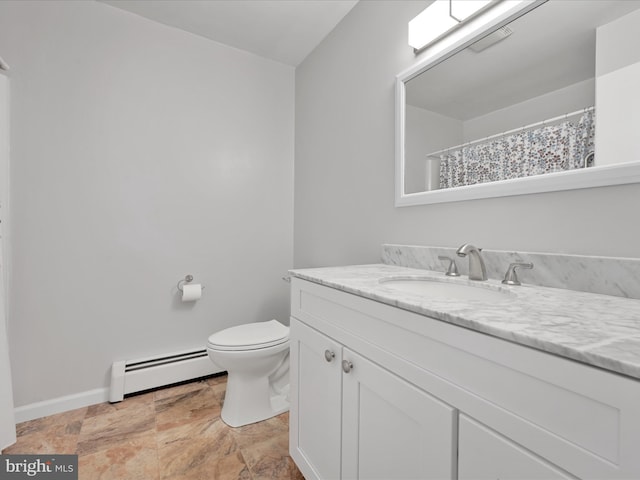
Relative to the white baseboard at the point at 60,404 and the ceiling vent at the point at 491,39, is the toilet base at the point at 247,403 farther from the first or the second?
the ceiling vent at the point at 491,39

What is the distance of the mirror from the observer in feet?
2.73

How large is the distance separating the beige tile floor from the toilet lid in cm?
43

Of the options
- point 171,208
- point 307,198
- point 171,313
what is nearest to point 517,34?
point 307,198

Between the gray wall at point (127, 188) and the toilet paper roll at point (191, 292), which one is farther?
the toilet paper roll at point (191, 292)

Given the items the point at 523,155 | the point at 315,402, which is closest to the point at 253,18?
the point at 523,155

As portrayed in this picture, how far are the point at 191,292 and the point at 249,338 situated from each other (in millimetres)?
598

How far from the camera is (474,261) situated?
1050mm

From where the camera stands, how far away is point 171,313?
202 cm

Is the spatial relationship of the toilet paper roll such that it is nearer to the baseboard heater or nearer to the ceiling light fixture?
the baseboard heater

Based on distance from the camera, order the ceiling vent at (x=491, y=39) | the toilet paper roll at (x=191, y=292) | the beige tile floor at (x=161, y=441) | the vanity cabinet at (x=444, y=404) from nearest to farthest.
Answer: the vanity cabinet at (x=444, y=404)
the ceiling vent at (x=491, y=39)
the beige tile floor at (x=161, y=441)
the toilet paper roll at (x=191, y=292)

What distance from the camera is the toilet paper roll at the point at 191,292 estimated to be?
6.41ft

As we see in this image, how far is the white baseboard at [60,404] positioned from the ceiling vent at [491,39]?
8.57ft

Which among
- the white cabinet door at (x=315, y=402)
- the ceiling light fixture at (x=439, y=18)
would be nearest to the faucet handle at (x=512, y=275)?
the white cabinet door at (x=315, y=402)

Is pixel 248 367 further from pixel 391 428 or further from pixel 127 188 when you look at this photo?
pixel 127 188
